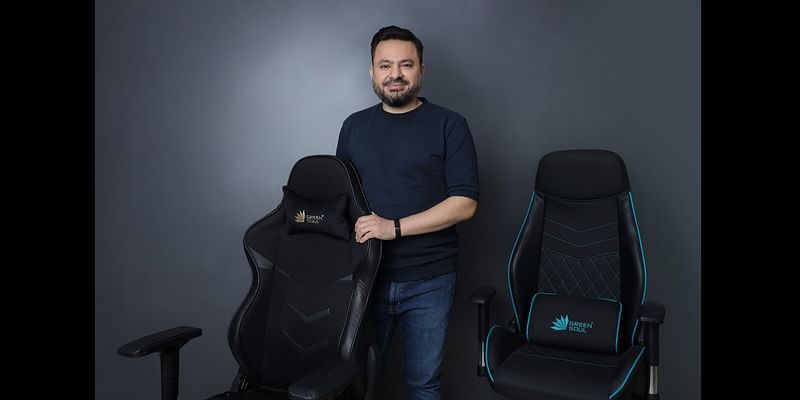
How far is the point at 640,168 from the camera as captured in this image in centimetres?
251

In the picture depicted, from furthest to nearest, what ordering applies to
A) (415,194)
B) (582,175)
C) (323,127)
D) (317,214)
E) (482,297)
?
(323,127), (582,175), (482,297), (415,194), (317,214)

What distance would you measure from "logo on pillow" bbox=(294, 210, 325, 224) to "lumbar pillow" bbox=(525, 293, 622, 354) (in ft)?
3.28

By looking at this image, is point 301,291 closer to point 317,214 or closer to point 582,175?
point 317,214

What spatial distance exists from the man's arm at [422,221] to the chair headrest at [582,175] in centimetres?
48

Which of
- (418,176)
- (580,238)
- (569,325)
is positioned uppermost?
(418,176)

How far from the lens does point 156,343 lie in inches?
66.7

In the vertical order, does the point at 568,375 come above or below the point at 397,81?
below

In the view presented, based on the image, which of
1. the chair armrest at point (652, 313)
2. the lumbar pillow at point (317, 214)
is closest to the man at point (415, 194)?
the lumbar pillow at point (317, 214)

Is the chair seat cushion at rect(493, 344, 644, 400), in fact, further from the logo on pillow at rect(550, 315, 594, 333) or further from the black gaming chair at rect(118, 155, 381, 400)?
the black gaming chair at rect(118, 155, 381, 400)

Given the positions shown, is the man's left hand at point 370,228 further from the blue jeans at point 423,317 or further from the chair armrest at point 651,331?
the chair armrest at point 651,331

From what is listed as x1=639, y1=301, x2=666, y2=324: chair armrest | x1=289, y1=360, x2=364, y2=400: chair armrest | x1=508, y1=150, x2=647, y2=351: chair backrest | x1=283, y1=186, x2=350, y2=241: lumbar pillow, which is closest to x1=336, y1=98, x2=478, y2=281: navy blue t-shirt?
x1=283, y1=186, x2=350, y2=241: lumbar pillow

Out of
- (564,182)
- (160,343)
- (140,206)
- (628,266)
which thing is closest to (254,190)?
(140,206)

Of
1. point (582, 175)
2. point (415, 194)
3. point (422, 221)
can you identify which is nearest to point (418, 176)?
point (415, 194)

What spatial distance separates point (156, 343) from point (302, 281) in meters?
0.48
